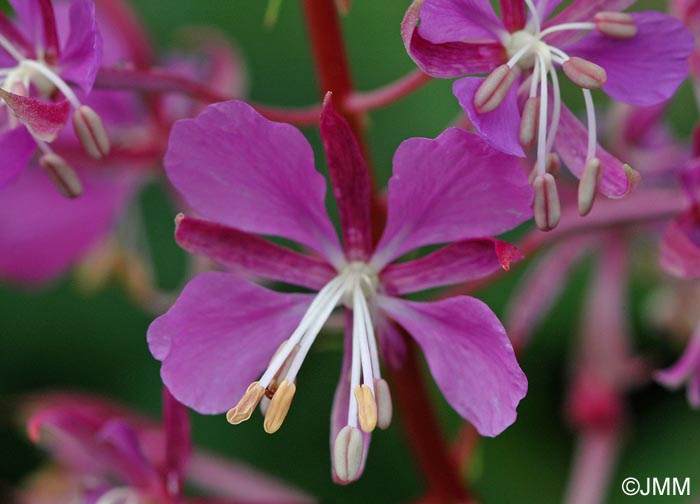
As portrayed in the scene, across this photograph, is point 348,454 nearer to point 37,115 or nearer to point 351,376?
point 351,376

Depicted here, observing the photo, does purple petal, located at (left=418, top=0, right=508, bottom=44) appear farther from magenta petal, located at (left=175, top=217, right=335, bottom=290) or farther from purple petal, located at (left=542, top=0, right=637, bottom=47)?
magenta petal, located at (left=175, top=217, right=335, bottom=290)

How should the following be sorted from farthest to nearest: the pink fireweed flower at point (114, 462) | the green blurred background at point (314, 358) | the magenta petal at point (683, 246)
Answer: the green blurred background at point (314, 358) < the pink fireweed flower at point (114, 462) < the magenta petal at point (683, 246)

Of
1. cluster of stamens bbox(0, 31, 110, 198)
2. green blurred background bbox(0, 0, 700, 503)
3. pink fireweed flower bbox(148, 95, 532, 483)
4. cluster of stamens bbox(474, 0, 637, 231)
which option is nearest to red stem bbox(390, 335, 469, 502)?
pink fireweed flower bbox(148, 95, 532, 483)

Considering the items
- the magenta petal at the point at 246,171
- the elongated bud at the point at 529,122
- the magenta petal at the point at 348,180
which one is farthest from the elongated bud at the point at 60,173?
the elongated bud at the point at 529,122

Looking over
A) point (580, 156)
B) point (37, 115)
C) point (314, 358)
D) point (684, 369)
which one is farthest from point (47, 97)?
point (314, 358)

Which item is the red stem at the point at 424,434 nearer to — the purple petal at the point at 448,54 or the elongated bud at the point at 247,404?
the elongated bud at the point at 247,404

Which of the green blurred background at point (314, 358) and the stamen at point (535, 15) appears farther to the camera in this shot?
the green blurred background at point (314, 358)
